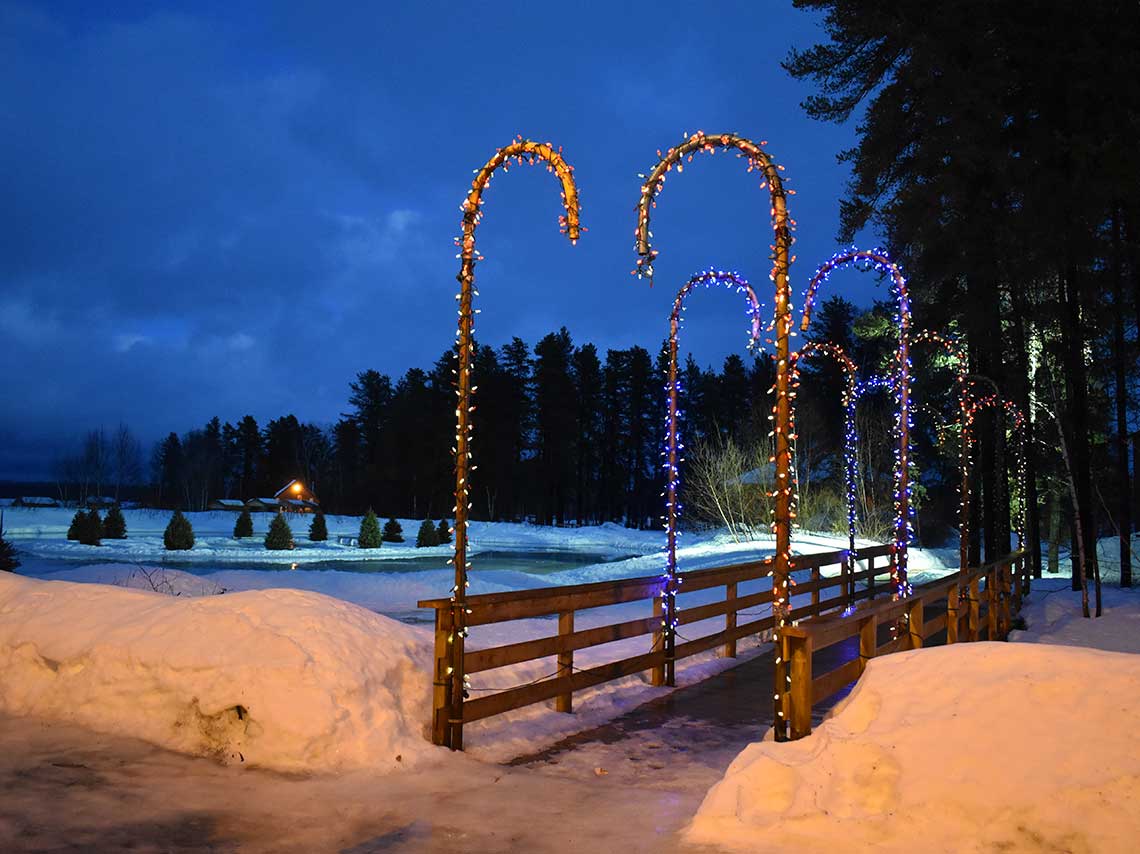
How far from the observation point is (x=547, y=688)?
Result: 6828 millimetres

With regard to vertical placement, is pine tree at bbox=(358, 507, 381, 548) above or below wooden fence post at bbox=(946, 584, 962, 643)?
below

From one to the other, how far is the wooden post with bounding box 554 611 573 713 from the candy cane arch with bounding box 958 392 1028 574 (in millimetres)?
6169

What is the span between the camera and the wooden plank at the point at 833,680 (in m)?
5.46

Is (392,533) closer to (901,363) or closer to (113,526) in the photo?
(113,526)

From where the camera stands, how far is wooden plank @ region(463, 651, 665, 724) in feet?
19.8

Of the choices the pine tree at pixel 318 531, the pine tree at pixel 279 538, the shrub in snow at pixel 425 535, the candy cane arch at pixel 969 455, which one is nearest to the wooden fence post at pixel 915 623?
the candy cane arch at pixel 969 455

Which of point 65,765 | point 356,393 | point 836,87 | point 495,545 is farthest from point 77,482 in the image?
point 65,765

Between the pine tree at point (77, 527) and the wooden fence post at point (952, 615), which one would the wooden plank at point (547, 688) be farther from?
the pine tree at point (77, 527)

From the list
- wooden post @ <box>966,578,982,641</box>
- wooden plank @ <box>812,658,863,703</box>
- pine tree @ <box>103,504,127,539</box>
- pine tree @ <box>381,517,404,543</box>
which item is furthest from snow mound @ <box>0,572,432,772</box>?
pine tree @ <box>381,517,404,543</box>

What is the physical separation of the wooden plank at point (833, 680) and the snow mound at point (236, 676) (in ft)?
8.54

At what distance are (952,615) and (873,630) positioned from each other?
3.59 m

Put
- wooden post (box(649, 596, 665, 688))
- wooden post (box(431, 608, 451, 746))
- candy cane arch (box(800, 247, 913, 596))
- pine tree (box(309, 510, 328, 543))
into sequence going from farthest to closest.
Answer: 1. pine tree (box(309, 510, 328, 543))
2. candy cane arch (box(800, 247, 913, 596))
3. wooden post (box(649, 596, 665, 688))
4. wooden post (box(431, 608, 451, 746))

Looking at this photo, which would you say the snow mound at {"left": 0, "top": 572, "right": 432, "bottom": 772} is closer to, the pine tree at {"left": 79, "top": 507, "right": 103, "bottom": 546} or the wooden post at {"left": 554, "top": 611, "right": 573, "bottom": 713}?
the wooden post at {"left": 554, "top": 611, "right": 573, "bottom": 713}

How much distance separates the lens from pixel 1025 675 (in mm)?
4457
